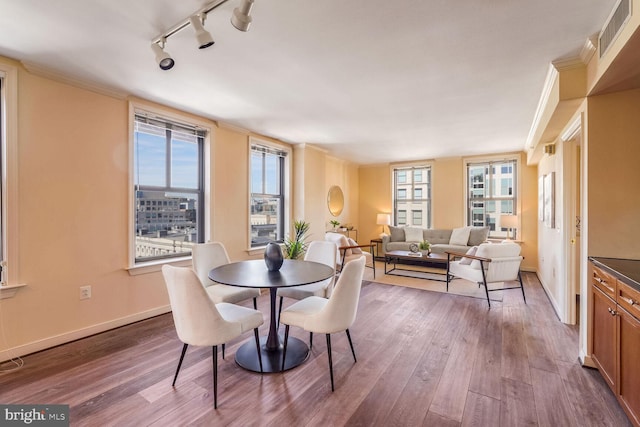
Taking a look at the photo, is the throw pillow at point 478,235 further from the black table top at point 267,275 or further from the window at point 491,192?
the black table top at point 267,275

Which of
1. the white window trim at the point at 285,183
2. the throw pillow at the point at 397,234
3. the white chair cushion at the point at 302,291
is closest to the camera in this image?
the white chair cushion at the point at 302,291

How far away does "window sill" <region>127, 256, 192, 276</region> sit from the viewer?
315 cm

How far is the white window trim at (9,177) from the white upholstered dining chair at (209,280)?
1.35m

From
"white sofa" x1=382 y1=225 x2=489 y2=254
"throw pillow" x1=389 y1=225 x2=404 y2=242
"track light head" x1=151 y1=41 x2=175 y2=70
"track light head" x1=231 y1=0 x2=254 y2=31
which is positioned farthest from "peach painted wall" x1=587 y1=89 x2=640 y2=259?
"throw pillow" x1=389 y1=225 x2=404 y2=242

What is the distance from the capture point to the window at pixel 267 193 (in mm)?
4711

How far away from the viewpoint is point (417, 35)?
2.02 meters

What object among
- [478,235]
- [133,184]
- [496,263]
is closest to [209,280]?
[133,184]

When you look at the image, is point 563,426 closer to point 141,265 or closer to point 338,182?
point 141,265

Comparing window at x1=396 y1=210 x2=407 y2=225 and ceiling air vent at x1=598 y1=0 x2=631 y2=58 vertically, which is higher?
ceiling air vent at x1=598 y1=0 x2=631 y2=58

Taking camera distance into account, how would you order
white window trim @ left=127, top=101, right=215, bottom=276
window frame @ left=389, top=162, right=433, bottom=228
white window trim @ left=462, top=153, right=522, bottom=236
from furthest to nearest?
window frame @ left=389, top=162, right=433, bottom=228 → white window trim @ left=462, top=153, right=522, bottom=236 → white window trim @ left=127, top=101, right=215, bottom=276

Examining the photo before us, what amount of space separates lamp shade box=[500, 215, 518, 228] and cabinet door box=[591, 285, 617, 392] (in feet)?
12.1

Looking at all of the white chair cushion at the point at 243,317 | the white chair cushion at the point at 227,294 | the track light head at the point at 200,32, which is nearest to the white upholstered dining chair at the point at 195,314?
the white chair cushion at the point at 243,317

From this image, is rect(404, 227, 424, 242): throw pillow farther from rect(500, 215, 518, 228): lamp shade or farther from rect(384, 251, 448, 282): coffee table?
rect(500, 215, 518, 228): lamp shade

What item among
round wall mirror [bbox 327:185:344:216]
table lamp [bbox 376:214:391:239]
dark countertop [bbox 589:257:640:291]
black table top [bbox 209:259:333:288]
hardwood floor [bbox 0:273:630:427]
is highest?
round wall mirror [bbox 327:185:344:216]
